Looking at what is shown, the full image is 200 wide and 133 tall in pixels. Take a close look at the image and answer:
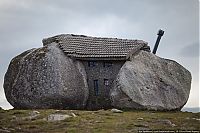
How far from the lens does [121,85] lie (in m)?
34.6

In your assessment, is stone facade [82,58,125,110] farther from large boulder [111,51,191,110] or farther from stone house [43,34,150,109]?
large boulder [111,51,191,110]

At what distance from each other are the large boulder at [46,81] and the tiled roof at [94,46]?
111cm

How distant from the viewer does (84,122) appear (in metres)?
24.0

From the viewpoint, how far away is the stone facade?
121ft

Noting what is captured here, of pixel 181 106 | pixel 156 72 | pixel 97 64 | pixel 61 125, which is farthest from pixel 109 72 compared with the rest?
pixel 61 125

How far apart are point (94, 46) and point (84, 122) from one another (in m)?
16.1

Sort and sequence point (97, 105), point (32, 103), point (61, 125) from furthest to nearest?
point (97, 105) < point (32, 103) < point (61, 125)

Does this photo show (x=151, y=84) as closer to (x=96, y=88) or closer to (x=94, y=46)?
(x=96, y=88)

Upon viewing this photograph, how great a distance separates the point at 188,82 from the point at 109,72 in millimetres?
9414

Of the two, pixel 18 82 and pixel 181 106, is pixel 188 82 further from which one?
pixel 18 82

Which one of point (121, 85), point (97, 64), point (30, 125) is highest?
point (97, 64)

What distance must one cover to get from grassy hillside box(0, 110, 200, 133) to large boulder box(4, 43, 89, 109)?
18.0 ft

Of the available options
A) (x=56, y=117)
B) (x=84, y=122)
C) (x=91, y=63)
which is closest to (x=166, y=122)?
(x=84, y=122)

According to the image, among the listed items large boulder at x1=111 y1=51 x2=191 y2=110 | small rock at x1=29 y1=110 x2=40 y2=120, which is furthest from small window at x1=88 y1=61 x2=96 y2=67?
small rock at x1=29 y1=110 x2=40 y2=120
